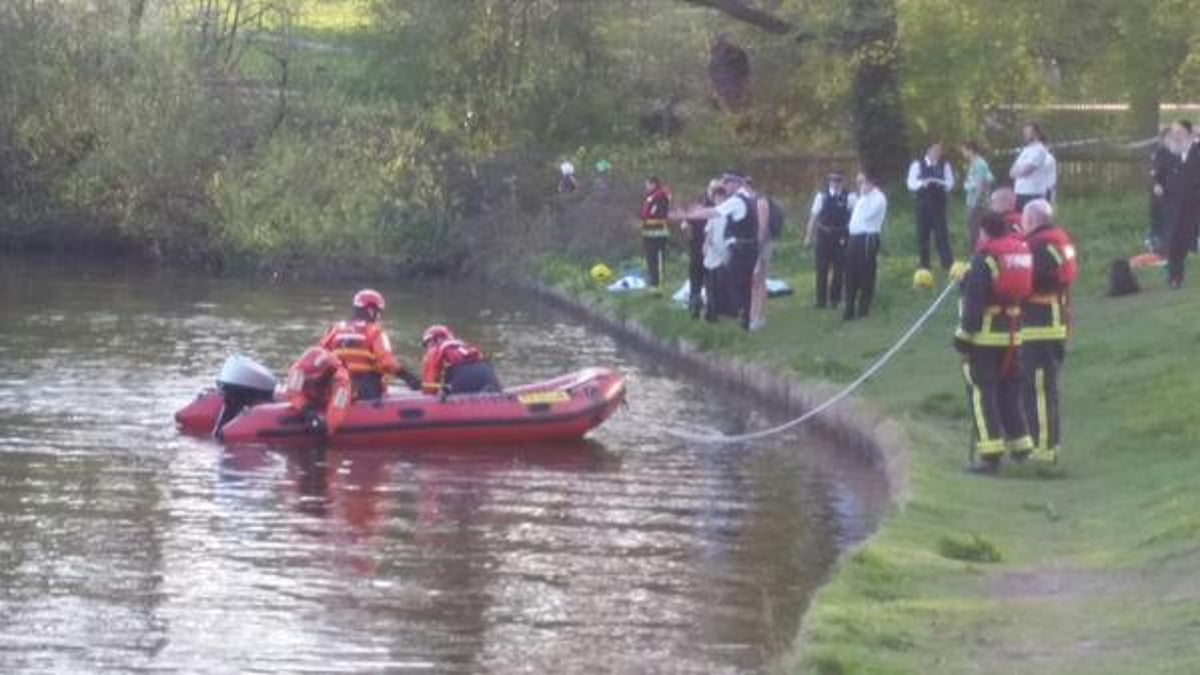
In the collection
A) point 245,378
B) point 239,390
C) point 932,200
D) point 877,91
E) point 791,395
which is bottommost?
point 791,395

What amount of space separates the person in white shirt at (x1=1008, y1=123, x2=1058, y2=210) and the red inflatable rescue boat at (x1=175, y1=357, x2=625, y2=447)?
7.48 m

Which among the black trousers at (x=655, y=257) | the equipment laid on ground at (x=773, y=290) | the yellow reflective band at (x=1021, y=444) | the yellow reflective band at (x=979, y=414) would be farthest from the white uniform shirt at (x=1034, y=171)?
the yellow reflective band at (x=979, y=414)

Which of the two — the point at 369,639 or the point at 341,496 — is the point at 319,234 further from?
the point at 369,639

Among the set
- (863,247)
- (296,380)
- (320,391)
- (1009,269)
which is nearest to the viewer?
(1009,269)

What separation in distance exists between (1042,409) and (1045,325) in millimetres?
672

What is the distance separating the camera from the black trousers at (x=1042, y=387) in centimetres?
1956

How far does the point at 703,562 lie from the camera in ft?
58.4

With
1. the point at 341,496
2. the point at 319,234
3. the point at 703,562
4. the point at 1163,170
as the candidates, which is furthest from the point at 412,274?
the point at 703,562

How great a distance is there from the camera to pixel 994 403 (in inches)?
772

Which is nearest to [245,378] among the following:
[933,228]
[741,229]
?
[741,229]

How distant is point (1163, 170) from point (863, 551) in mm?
14749

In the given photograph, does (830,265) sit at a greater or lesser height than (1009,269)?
lesser

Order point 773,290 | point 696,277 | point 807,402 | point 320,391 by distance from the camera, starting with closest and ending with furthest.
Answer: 1. point 320,391
2. point 807,402
3. point 696,277
4. point 773,290

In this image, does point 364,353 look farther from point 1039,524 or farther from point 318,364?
point 1039,524
